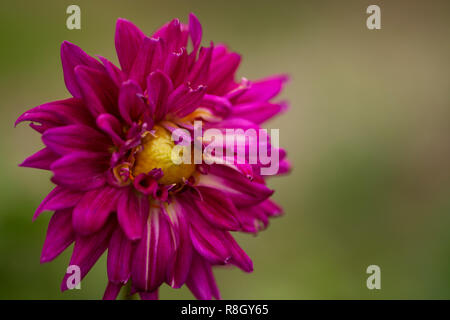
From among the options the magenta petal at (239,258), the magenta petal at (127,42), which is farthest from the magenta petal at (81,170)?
the magenta petal at (239,258)

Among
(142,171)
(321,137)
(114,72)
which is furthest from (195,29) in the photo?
(321,137)

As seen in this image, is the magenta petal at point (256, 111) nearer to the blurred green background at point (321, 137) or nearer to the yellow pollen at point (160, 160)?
the yellow pollen at point (160, 160)

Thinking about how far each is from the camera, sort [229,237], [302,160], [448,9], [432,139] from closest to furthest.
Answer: [229,237], [302,160], [432,139], [448,9]

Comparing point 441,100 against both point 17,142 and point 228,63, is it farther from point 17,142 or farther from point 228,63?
point 17,142

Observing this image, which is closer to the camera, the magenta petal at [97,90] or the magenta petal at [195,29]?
the magenta petal at [97,90]

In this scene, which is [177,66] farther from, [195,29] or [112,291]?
[112,291]

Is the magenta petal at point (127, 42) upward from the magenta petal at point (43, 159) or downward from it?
upward

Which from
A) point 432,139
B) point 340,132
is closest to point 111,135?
point 340,132
